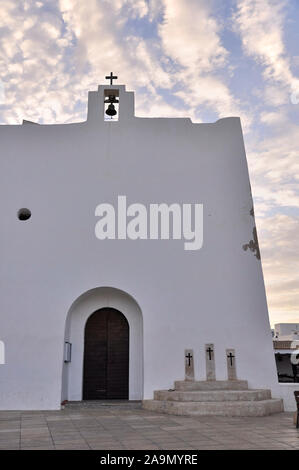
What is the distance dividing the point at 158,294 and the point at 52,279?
2510 millimetres

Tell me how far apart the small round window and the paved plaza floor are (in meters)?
4.47

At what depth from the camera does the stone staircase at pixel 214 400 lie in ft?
24.4

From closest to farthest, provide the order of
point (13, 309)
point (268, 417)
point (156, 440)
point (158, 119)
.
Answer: point (156, 440) < point (268, 417) < point (13, 309) < point (158, 119)

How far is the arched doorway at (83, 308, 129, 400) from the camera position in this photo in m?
9.33

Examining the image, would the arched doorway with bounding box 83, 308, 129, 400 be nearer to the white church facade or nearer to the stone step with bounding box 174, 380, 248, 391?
the white church facade

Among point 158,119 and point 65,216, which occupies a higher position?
point 158,119

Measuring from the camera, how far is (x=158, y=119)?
1078cm

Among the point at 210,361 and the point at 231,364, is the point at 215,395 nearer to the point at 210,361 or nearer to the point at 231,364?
the point at 210,361

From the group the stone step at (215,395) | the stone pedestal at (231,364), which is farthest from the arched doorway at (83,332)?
the stone pedestal at (231,364)

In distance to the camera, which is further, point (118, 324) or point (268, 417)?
point (118, 324)

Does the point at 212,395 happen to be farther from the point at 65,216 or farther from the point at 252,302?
the point at 65,216

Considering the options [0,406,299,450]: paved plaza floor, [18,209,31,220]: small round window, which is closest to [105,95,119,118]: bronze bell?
[18,209,31,220]: small round window

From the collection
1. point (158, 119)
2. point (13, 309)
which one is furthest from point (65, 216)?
point (158, 119)

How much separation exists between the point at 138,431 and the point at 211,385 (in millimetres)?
3193
